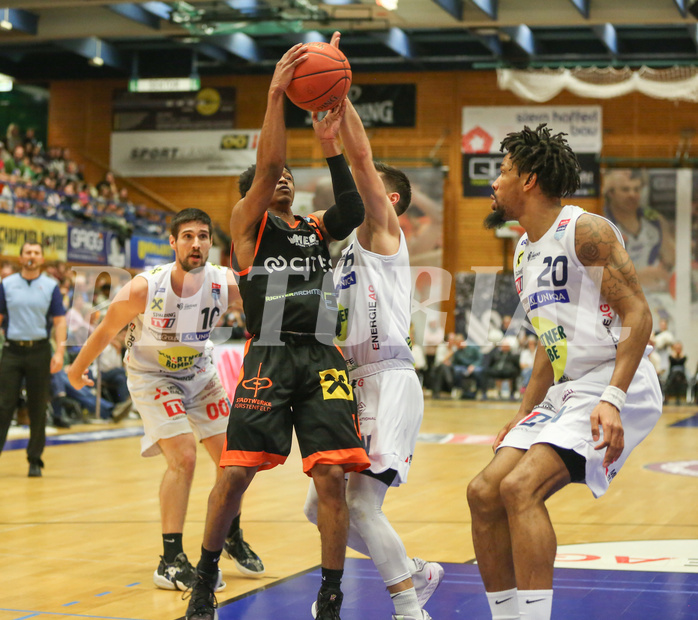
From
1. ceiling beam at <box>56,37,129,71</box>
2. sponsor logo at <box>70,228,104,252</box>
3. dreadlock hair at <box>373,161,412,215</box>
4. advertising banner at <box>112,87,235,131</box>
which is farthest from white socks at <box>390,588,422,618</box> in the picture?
advertising banner at <box>112,87,235,131</box>

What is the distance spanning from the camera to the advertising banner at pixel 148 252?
68.3 ft

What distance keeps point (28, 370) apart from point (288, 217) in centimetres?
585

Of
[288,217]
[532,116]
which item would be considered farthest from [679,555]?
[532,116]

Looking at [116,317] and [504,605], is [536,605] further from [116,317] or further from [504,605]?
[116,317]

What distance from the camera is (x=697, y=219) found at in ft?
76.3

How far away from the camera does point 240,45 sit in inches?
949

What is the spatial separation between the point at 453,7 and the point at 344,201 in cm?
1695

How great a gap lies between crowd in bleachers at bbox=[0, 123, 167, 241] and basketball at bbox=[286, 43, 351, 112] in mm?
14809

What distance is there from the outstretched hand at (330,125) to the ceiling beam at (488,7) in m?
15.8

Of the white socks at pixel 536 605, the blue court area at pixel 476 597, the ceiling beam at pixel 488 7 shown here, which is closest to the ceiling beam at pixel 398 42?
the ceiling beam at pixel 488 7

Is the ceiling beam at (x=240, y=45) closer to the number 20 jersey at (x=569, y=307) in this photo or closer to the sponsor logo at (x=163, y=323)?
the sponsor logo at (x=163, y=323)

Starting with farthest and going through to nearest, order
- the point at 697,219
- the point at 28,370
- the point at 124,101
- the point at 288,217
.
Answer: the point at 124,101 → the point at 697,219 → the point at 28,370 → the point at 288,217

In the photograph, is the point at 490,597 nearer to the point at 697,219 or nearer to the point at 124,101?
the point at 697,219

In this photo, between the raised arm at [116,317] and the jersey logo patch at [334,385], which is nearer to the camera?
the jersey logo patch at [334,385]
